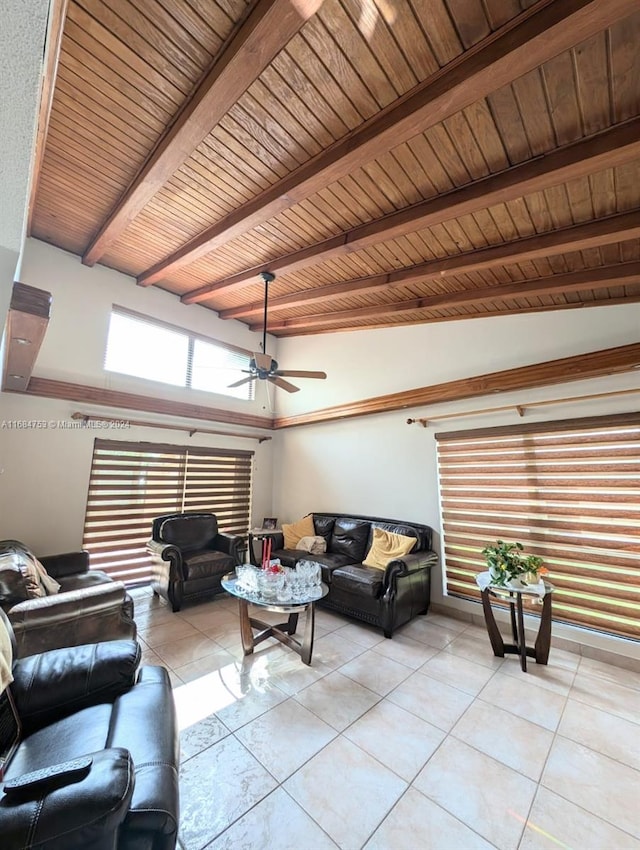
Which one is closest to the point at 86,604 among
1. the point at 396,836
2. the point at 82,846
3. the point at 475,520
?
the point at 82,846

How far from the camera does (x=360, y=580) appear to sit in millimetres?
3568

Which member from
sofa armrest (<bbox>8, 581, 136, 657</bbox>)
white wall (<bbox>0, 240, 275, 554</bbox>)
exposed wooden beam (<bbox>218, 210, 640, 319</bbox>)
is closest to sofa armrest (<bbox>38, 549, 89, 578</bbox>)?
white wall (<bbox>0, 240, 275, 554</bbox>)

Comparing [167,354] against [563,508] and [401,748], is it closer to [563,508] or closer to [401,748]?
[401,748]

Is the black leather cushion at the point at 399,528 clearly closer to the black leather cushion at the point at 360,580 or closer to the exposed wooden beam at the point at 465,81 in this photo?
the black leather cushion at the point at 360,580

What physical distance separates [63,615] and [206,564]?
2124mm

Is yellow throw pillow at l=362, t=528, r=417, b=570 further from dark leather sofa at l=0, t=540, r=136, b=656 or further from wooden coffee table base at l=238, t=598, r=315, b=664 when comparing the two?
dark leather sofa at l=0, t=540, r=136, b=656

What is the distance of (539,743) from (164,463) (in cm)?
478

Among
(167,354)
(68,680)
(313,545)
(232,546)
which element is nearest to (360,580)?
(313,545)

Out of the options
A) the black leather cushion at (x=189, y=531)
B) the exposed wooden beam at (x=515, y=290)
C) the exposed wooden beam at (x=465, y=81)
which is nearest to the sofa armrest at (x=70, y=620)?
the black leather cushion at (x=189, y=531)

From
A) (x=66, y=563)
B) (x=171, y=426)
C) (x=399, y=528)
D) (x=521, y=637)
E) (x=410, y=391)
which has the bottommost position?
(x=521, y=637)

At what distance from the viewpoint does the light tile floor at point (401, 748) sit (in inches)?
61.2

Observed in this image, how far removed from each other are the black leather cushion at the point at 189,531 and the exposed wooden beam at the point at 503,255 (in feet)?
10.8

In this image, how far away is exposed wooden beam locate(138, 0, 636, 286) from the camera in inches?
51.4

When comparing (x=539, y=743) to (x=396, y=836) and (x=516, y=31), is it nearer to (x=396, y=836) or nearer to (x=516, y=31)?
(x=396, y=836)
